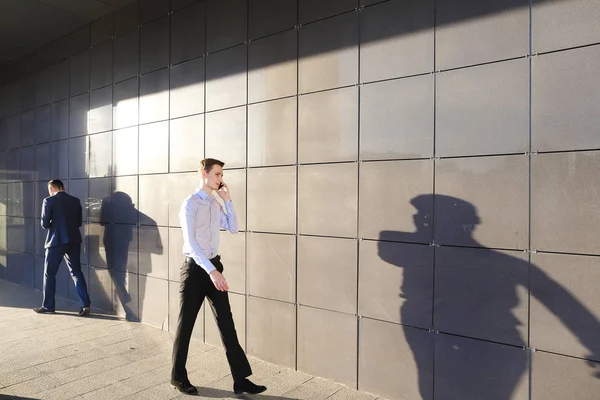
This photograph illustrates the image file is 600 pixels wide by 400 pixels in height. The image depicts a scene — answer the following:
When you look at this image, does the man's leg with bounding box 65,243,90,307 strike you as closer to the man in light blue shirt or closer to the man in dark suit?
the man in dark suit

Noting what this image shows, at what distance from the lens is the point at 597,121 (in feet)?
9.39

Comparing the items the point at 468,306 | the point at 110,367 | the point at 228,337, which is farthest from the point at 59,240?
the point at 468,306

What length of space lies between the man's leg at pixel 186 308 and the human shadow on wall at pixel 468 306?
1.56 metres

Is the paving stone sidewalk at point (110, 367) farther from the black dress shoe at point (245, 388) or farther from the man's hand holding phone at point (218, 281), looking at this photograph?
the man's hand holding phone at point (218, 281)

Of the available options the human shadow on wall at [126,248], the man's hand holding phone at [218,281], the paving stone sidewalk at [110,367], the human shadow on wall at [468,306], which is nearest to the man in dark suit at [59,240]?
the human shadow on wall at [126,248]

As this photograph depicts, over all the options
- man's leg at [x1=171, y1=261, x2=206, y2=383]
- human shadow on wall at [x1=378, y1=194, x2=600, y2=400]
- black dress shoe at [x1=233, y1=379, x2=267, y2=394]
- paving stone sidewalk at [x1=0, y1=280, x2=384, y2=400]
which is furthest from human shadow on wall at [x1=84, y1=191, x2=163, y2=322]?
human shadow on wall at [x1=378, y1=194, x2=600, y2=400]

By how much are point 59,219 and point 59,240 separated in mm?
292

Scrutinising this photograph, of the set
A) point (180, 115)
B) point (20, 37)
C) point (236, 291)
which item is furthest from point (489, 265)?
point (20, 37)

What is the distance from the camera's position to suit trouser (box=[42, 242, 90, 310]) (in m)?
6.49

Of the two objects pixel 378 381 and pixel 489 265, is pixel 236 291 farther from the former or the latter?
A: pixel 489 265

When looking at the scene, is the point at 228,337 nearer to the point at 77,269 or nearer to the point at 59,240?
the point at 77,269

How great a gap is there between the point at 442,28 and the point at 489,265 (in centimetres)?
177

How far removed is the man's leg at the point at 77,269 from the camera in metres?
6.48

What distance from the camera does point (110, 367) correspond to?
4.46m
